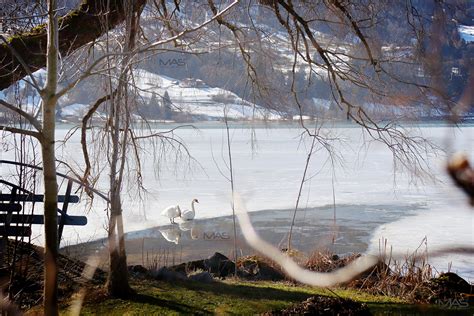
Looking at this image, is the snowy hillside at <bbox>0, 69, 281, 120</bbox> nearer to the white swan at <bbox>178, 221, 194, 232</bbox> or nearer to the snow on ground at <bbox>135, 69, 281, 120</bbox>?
the snow on ground at <bbox>135, 69, 281, 120</bbox>

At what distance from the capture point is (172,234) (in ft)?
37.5

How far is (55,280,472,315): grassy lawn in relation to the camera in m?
4.92

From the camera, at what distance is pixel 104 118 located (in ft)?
18.6

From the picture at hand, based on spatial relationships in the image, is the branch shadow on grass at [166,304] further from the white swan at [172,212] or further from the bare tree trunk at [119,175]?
the white swan at [172,212]

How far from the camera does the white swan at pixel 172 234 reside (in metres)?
11.0

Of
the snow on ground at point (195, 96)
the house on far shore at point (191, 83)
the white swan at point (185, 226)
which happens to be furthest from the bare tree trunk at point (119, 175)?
the white swan at point (185, 226)

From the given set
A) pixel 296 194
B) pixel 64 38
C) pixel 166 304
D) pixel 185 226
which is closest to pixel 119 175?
pixel 166 304

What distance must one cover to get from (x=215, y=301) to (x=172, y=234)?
20.5ft

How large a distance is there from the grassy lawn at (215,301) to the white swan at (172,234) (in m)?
4.93

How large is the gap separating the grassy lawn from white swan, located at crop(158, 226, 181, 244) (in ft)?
16.2

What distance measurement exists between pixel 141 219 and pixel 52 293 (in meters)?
8.56

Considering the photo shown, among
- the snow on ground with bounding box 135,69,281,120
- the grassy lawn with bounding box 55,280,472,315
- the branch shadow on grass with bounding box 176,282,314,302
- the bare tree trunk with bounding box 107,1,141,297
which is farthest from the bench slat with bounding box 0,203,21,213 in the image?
the branch shadow on grass with bounding box 176,282,314,302

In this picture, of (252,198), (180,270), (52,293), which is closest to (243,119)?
(180,270)

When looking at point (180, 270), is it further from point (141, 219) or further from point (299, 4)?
point (141, 219)
